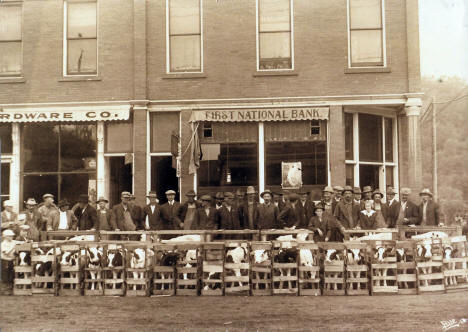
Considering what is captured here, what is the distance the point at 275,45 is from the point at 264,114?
1872mm

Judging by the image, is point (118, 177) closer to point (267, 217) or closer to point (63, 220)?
point (63, 220)

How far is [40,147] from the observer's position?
15477 mm

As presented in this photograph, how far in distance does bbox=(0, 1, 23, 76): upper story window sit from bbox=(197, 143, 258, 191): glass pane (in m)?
5.56

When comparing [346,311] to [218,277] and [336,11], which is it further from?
[336,11]

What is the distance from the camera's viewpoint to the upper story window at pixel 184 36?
14.9m

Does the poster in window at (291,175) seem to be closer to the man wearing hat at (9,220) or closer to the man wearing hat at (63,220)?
the man wearing hat at (63,220)

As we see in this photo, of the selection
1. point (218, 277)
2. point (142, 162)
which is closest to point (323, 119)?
point (142, 162)

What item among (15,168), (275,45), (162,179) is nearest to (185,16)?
(275,45)

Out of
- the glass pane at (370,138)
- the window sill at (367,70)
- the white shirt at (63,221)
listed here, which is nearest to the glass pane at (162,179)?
the white shirt at (63,221)

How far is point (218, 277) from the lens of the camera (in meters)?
10.3

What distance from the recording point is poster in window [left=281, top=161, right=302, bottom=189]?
14802 mm

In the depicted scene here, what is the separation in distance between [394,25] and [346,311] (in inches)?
360

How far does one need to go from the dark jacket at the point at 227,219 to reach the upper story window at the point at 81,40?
5.98 m

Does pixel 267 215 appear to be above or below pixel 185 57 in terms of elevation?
below
